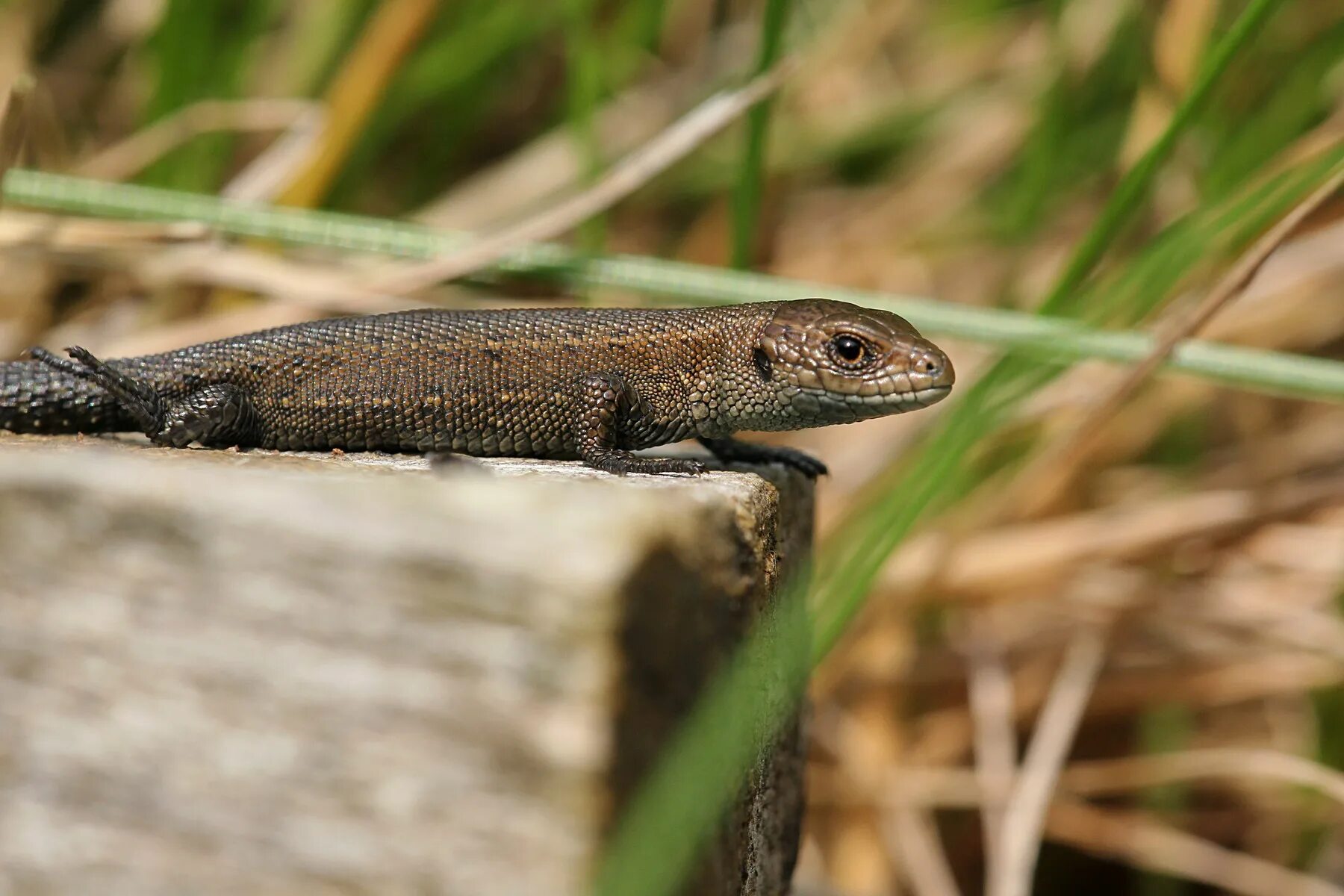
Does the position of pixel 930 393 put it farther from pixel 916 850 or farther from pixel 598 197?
pixel 916 850

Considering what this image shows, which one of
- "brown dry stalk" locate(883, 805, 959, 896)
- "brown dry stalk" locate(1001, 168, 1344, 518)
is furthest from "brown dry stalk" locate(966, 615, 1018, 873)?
"brown dry stalk" locate(1001, 168, 1344, 518)

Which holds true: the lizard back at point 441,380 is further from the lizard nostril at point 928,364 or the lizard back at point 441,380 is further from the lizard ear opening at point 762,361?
the lizard nostril at point 928,364

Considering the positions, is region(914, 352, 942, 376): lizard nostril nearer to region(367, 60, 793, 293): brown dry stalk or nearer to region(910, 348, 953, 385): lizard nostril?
region(910, 348, 953, 385): lizard nostril

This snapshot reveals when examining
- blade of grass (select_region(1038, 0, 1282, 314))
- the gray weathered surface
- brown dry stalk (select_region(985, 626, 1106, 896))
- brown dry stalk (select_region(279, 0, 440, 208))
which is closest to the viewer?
the gray weathered surface

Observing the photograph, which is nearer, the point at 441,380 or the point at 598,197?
the point at 441,380

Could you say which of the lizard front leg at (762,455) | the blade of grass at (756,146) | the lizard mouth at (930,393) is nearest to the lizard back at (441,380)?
the lizard front leg at (762,455)

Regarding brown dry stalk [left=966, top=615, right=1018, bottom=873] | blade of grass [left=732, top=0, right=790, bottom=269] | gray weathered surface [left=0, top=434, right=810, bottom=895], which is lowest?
gray weathered surface [left=0, top=434, right=810, bottom=895]

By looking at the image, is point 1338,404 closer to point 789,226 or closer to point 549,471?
point 789,226

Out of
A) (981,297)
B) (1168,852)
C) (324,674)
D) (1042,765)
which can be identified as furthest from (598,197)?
(1168,852)

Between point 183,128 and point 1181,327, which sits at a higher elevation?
point 183,128
